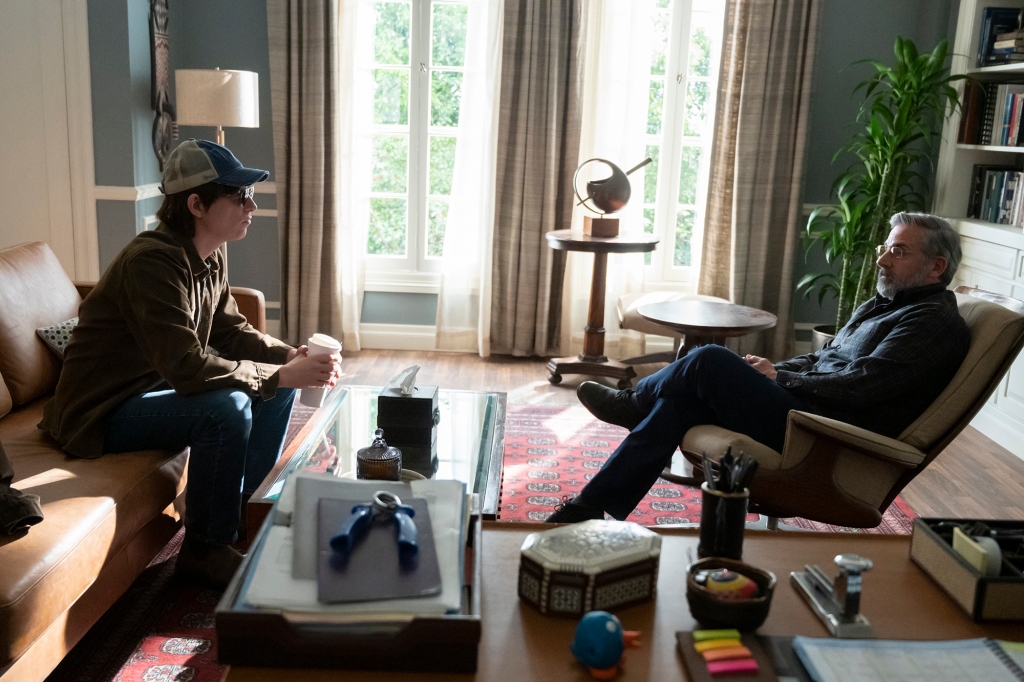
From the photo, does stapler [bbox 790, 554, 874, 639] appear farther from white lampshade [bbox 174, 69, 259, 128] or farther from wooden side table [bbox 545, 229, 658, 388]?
white lampshade [bbox 174, 69, 259, 128]

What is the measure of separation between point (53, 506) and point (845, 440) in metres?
1.79

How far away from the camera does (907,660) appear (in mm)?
1278

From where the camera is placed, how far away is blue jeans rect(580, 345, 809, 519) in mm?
2508

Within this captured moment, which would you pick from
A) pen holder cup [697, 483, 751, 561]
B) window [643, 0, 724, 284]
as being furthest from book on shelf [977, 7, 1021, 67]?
pen holder cup [697, 483, 751, 561]

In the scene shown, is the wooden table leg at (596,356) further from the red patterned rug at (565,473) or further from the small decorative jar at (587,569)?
the small decorative jar at (587,569)

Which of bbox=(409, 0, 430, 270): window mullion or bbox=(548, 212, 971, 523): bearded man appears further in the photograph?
bbox=(409, 0, 430, 270): window mullion

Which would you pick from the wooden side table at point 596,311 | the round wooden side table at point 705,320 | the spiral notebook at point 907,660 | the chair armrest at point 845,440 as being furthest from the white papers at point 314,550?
the wooden side table at point 596,311

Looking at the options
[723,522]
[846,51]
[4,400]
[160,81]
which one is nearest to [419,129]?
[160,81]

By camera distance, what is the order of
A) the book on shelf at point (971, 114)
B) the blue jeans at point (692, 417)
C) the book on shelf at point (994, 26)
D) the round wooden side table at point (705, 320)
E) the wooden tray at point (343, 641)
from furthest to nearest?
the book on shelf at point (971, 114), the book on shelf at point (994, 26), the round wooden side table at point (705, 320), the blue jeans at point (692, 417), the wooden tray at point (343, 641)

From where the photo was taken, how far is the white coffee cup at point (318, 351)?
7.97 ft

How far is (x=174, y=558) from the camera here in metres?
2.57

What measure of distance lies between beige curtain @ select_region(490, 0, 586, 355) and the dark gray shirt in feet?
7.97

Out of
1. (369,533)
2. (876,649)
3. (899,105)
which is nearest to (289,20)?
(899,105)

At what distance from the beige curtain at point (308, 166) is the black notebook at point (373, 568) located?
12.0 feet
